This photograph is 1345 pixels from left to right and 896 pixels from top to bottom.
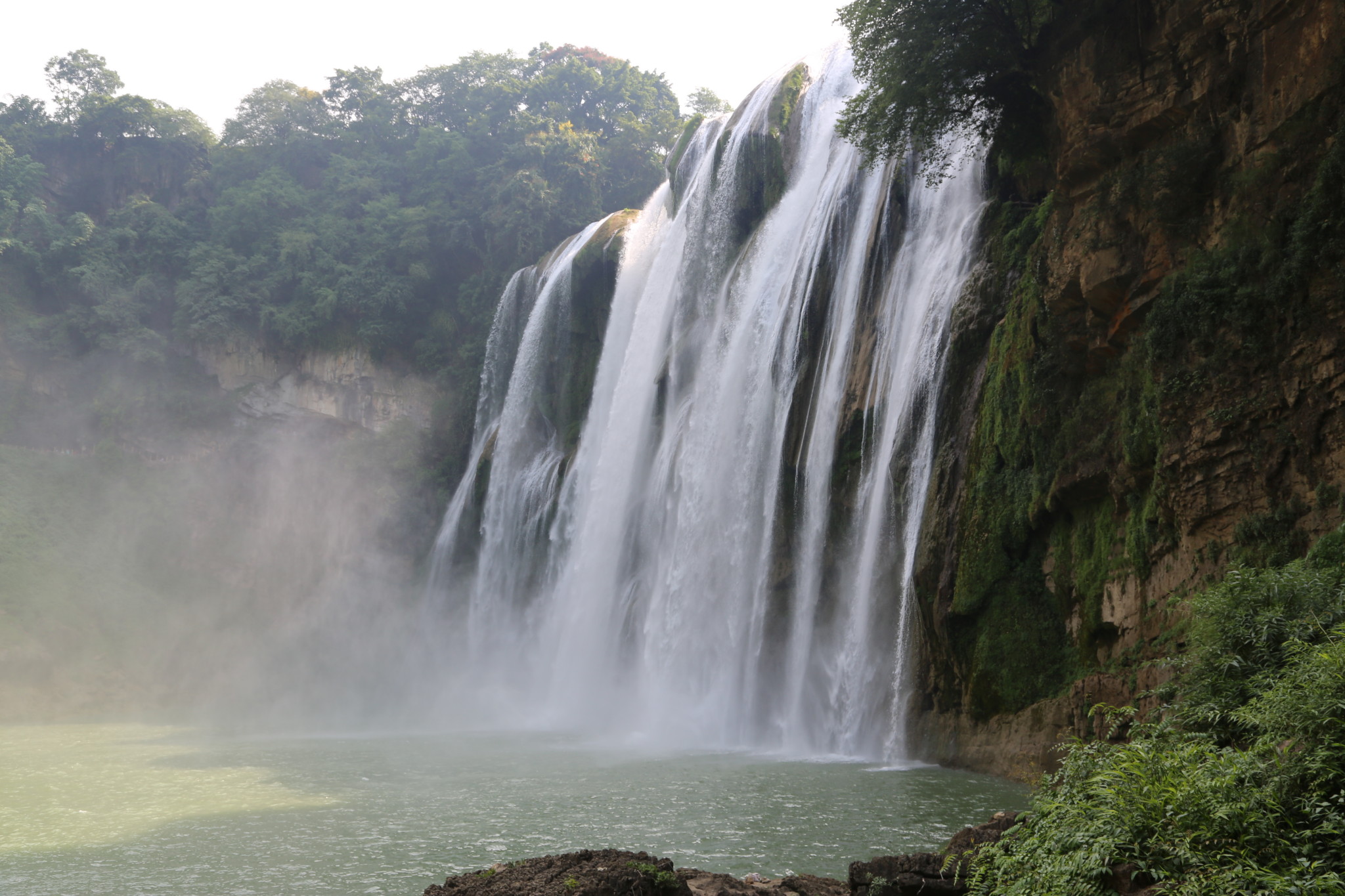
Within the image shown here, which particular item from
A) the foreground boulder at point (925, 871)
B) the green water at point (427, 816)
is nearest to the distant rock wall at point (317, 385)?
the green water at point (427, 816)

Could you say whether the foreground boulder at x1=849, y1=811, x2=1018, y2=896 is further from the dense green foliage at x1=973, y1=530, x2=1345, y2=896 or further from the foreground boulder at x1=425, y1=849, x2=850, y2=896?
the foreground boulder at x1=425, y1=849, x2=850, y2=896

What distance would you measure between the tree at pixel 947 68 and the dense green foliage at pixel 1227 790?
902 cm

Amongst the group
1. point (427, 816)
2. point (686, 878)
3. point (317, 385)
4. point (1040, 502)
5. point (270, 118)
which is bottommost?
point (427, 816)

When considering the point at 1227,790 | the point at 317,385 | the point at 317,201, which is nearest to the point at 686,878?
the point at 1227,790

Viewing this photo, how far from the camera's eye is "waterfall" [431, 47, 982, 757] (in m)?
15.2

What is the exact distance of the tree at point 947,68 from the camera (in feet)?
43.2

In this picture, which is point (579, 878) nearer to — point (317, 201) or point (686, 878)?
point (686, 878)

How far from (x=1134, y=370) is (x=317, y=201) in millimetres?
41776

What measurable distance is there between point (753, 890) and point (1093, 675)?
6.66 m

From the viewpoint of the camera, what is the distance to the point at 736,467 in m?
19.6

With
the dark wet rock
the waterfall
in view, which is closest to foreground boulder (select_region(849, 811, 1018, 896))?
the dark wet rock

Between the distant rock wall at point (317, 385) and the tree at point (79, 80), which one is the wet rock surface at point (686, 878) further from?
the tree at point (79, 80)

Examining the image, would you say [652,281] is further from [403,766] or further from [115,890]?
[115,890]

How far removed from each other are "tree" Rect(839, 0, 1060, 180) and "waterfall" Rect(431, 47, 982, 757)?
195cm
